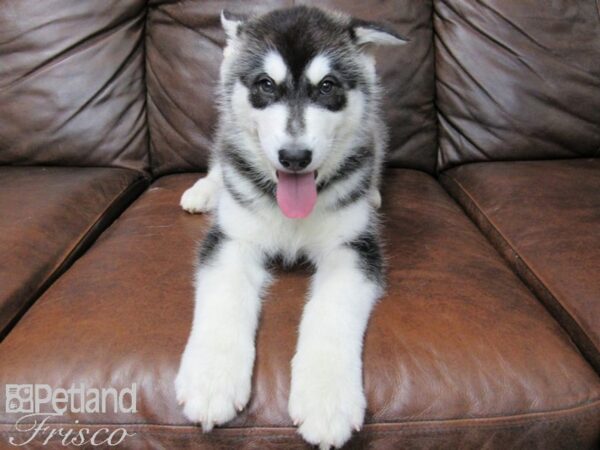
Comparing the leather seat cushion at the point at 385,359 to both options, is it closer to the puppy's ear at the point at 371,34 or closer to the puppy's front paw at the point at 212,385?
the puppy's front paw at the point at 212,385

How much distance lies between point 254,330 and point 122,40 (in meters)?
1.54

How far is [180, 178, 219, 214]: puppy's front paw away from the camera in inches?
75.3

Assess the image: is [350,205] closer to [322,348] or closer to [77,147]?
[322,348]

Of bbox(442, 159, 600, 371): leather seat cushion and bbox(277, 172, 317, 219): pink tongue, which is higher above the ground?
bbox(277, 172, 317, 219): pink tongue

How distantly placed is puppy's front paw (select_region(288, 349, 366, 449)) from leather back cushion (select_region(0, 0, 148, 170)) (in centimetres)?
152

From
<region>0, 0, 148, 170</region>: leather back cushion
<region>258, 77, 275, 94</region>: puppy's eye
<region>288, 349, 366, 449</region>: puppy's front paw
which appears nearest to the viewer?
<region>288, 349, 366, 449</region>: puppy's front paw

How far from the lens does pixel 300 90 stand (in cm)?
142

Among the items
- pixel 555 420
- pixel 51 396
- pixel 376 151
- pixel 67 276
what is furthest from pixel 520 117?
pixel 51 396

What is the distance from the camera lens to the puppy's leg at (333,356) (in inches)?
43.6

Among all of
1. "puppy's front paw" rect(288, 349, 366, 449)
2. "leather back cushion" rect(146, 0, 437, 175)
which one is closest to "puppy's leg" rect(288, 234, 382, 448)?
"puppy's front paw" rect(288, 349, 366, 449)

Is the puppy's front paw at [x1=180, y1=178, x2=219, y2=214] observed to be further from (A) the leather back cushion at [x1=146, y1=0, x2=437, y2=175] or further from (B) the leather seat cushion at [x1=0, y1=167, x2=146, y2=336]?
(A) the leather back cushion at [x1=146, y1=0, x2=437, y2=175]

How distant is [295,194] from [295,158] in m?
0.17

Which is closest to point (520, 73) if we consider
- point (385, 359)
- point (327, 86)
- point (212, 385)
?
point (327, 86)

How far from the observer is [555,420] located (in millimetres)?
1179
